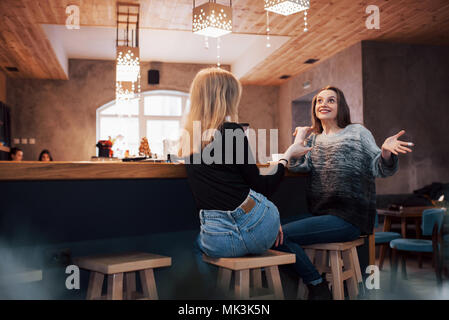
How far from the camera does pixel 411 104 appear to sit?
6211 mm

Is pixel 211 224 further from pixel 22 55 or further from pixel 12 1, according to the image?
pixel 22 55

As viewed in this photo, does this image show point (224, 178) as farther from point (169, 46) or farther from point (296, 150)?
point (169, 46)

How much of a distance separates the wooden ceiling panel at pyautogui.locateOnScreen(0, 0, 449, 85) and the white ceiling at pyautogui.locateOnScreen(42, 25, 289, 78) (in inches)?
17.9

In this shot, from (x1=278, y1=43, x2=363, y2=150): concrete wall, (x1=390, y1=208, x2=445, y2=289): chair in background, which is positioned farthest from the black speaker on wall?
(x1=390, y1=208, x2=445, y2=289): chair in background

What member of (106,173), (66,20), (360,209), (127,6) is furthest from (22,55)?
(360,209)

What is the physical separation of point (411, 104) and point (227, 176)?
5.41m

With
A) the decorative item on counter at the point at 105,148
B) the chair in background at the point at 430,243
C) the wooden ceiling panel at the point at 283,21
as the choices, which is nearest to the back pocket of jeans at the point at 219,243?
the chair in background at the point at 430,243

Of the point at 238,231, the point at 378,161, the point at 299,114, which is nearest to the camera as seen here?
the point at 238,231

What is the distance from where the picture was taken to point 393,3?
4.66 m

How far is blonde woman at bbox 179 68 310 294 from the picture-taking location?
163 cm

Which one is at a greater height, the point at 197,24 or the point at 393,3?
the point at 393,3

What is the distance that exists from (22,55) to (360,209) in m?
6.40

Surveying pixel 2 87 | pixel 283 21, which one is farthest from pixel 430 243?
pixel 2 87
